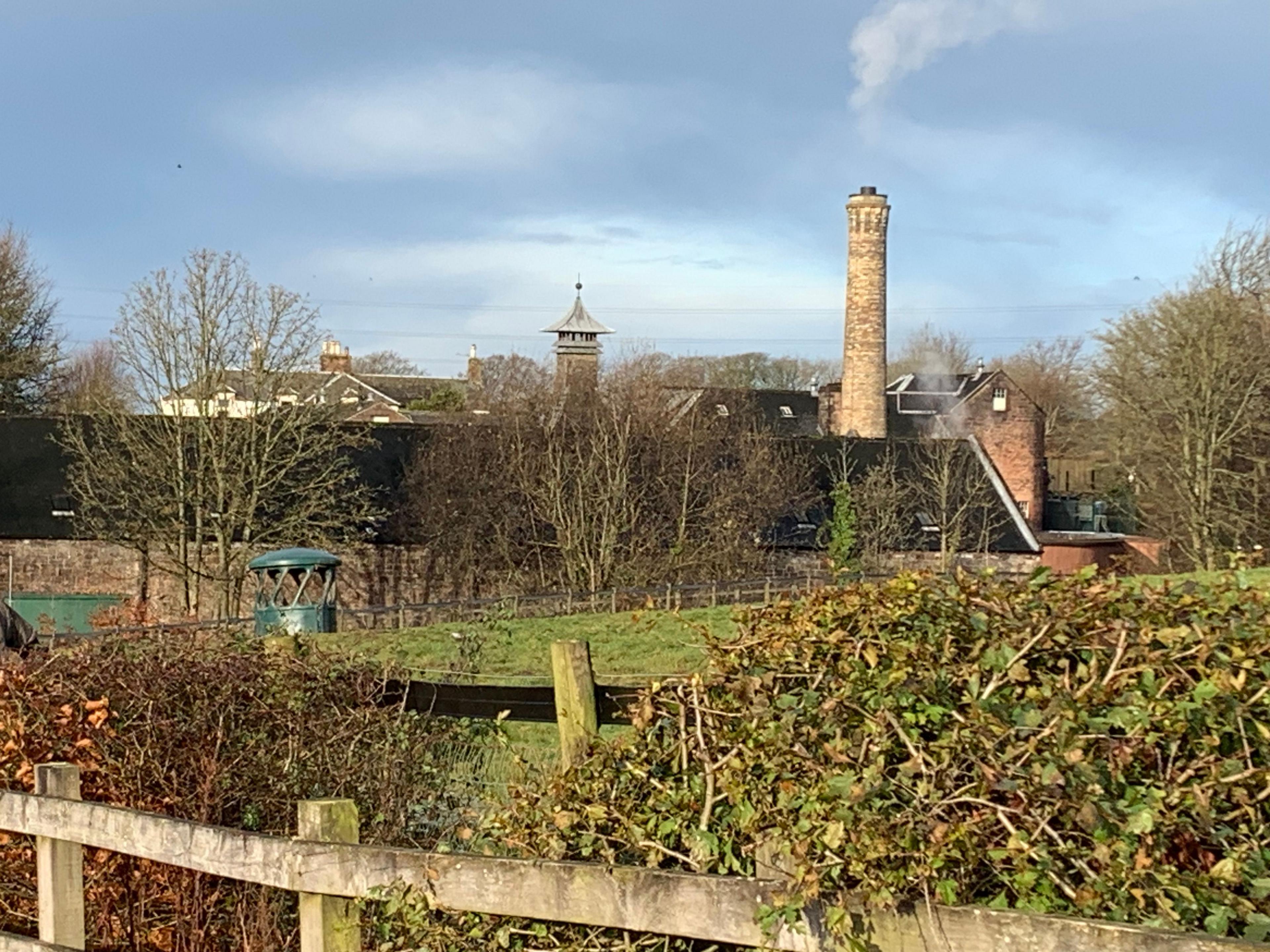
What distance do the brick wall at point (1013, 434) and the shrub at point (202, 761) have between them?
60590mm

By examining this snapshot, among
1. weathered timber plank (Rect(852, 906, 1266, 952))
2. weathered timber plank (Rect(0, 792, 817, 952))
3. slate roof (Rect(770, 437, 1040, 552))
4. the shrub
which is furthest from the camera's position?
slate roof (Rect(770, 437, 1040, 552))

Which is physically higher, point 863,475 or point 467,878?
point 863,475

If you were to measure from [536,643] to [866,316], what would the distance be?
3723cm

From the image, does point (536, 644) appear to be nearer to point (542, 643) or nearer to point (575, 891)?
point (542, 643)

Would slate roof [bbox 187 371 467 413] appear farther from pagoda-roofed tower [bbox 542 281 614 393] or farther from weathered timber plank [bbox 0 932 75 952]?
weathered timber plank [bbox 0 932 75 952]

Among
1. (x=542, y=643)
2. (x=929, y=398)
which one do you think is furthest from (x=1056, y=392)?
(x=542, y=643)

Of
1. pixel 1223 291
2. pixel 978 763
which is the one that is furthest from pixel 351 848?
pixel 1223 291

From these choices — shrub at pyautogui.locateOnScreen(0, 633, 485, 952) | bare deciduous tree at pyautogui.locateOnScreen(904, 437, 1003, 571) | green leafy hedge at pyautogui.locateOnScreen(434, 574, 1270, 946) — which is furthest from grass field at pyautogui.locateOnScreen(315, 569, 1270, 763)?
bare deciduous tree at pyautogui.locateOnScreen(904, 437, 1003, 571)

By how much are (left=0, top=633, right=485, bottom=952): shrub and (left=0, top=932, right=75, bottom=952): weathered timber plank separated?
1.73ft

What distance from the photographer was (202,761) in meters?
6.41

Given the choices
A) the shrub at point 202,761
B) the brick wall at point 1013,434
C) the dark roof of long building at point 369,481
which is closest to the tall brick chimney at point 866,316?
→ the brick wall at point 1013,434

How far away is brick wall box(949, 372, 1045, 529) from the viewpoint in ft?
216

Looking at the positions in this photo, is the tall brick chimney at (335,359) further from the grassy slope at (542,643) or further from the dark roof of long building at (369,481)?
the grassy slope at (542,643)

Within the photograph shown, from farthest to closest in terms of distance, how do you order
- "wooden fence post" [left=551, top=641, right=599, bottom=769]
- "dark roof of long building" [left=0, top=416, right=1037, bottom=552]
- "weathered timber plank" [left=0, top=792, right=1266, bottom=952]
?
"dark roof of long building" [left=0, top=416, right=1037, bottom=552] → "wooden fence post" [left=551, top=641, right=599, bottom=769] → "weathered timber plank" [left=0, top=792, right=1266, bottom=952]
